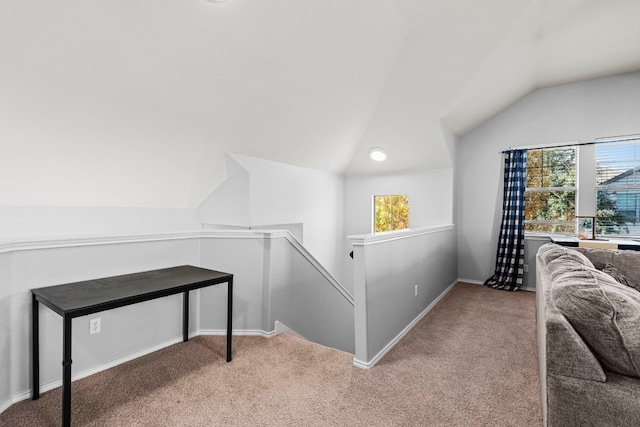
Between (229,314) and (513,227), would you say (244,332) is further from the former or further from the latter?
A: (513,227)

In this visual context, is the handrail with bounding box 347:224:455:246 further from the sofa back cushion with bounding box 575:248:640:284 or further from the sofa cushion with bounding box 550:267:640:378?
the sofa back cushion with bounding box 575:248:640:284

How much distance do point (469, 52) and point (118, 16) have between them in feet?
9.55

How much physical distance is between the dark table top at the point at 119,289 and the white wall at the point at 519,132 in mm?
3915

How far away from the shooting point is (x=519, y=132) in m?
4.62

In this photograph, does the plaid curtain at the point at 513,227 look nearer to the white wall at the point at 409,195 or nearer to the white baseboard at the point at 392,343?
the white wall at the point at 409,195

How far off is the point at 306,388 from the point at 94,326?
4.76 ft

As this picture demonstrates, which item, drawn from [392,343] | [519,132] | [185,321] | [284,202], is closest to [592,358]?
[392,343]

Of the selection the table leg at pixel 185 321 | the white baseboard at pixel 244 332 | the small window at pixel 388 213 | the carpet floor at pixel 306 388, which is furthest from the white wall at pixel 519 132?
the table leg at pixel 185 321

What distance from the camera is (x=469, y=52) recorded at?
320 centimetres

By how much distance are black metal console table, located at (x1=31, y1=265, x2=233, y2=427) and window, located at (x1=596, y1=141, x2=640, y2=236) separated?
15.3 feet

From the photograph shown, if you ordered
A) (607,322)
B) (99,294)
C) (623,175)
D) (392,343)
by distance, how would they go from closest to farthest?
(607,322)
(99,294)
(392,343)
(623,175)

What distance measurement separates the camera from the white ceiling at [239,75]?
79.5 inches

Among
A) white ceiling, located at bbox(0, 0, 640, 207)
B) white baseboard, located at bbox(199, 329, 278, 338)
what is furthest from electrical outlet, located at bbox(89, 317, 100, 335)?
white ceiling, located at bbox(0, 0, 640, 207)

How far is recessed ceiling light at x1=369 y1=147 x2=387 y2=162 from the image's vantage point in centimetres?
475
